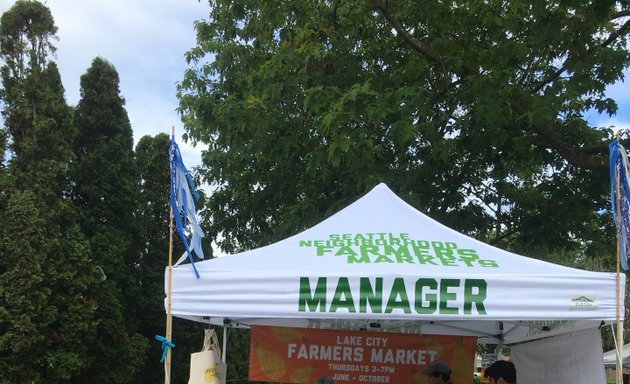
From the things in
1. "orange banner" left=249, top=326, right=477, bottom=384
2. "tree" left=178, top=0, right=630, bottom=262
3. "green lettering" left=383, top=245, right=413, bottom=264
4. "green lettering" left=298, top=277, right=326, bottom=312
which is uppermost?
"tree" left=178, top=0, right=630, bottom=262

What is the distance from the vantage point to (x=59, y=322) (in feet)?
37.5

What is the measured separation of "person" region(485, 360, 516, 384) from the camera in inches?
195

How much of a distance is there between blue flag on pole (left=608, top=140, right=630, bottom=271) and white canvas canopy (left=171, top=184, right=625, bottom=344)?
0.32m

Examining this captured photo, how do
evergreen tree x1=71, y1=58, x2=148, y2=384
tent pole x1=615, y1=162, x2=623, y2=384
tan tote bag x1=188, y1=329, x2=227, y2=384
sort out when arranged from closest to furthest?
tent pole x1=615, y1=162, x2=623, y2=384
tan tote bag x1=188, y1=329, x2=227, y2=384
evergreen tree x1=71, y1=58, x2=148, y2=384

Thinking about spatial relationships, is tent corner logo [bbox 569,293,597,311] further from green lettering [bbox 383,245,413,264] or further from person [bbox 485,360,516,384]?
person [bbox 485,360,516,384]

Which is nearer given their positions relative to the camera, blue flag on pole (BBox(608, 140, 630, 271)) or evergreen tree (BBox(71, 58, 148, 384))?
blue flag on pole (BBox(608, 140, 630, 271))

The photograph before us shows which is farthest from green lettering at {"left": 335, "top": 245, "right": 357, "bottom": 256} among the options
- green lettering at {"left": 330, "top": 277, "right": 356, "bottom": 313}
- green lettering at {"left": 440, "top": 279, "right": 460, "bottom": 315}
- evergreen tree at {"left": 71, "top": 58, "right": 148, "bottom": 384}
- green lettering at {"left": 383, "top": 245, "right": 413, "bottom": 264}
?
evergreen tree at {"left": 71, "top": 58, "right": 148, "bottom": 384}

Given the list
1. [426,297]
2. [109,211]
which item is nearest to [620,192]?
[426,297]

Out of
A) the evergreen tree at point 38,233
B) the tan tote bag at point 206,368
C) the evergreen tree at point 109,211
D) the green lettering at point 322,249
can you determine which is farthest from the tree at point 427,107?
the evergreen tree at point 109,211

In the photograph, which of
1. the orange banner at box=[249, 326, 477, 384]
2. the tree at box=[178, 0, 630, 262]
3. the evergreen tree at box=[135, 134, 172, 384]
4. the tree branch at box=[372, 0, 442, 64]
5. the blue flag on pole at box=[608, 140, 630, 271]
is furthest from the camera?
the evergreen tree at box=[135, 134, 172, 384]

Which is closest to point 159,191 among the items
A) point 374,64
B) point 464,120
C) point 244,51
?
point 244,51

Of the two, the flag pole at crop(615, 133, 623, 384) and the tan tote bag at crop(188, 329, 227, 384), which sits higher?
the flag pole at crop(615, 133, 623, 384)

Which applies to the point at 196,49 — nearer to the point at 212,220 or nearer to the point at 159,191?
the point at 212,220

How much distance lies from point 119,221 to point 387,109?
30.6 feet
